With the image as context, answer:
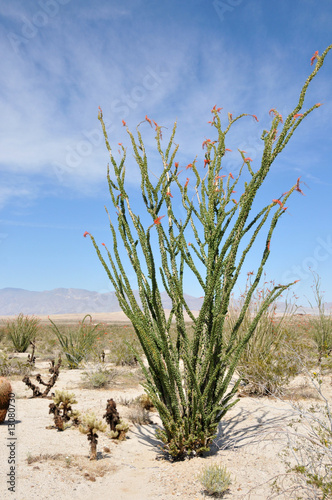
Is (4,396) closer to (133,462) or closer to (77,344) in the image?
(133,462)

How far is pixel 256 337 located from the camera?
7266 millimetres

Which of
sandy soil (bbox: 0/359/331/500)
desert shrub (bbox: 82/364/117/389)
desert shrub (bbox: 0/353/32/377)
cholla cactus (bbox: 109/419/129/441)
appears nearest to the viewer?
sandy soil (bbox: 0/359/331/500)

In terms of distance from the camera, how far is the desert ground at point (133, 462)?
Answer: 10.7ft

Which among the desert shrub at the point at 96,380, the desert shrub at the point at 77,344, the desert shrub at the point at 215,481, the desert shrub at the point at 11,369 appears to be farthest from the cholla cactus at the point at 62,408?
the desert shrub at the point at 77,344

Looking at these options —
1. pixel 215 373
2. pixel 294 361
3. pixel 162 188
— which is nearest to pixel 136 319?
pixel 215 373

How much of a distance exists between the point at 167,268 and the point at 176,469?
2.02 m

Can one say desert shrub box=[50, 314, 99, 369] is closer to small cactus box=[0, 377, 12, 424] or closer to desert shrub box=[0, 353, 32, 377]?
desert shrub box=[0, 353, 32, 377]

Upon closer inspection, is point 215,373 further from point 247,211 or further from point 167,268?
point 247,211

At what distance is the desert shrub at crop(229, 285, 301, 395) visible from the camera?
6414 mm

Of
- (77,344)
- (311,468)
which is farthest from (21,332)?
(311,468)

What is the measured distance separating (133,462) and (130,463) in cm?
4

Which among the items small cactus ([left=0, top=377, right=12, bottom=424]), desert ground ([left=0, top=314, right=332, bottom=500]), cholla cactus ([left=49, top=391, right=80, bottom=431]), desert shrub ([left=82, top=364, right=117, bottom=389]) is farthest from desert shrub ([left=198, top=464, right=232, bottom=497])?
desert shrub ([left=82, top=364, right=117, bottom=389])

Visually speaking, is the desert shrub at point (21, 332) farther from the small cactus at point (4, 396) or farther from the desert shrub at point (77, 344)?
the small cactus at point (4, 396)

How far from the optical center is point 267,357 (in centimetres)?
679
